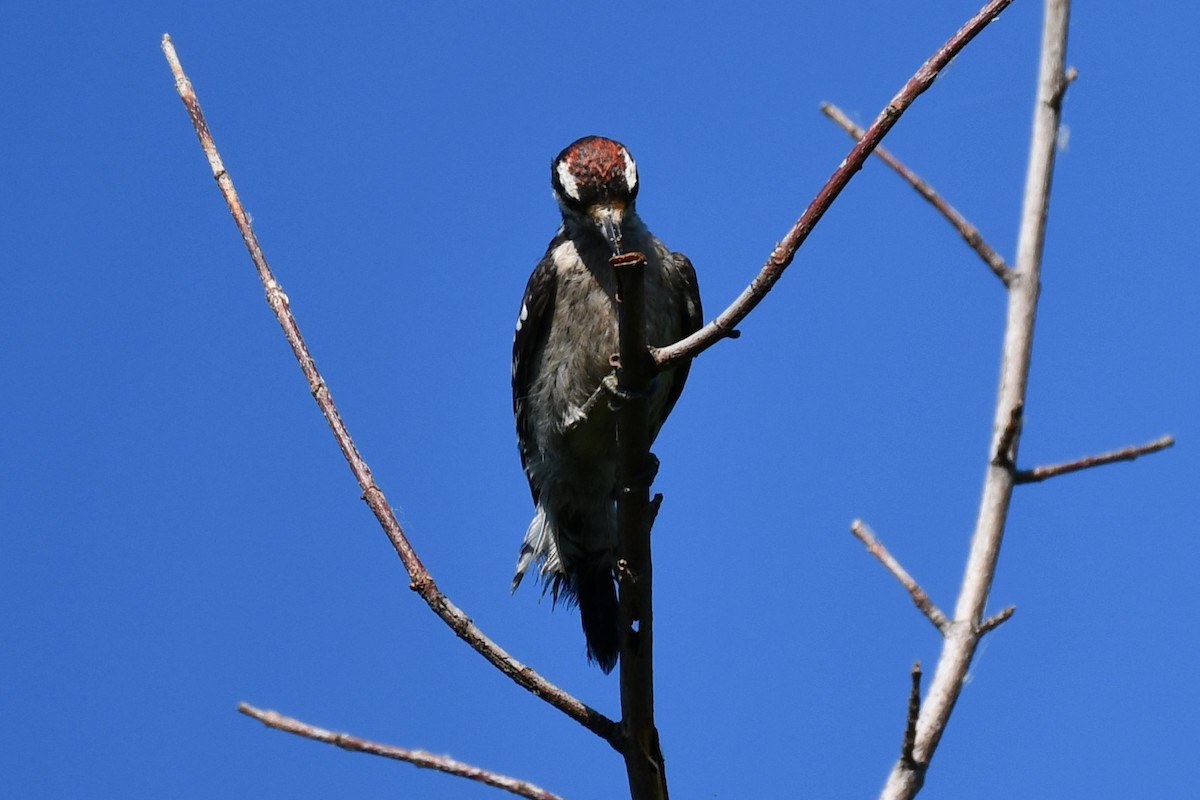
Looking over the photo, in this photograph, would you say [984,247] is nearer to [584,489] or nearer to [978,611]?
[978,611]

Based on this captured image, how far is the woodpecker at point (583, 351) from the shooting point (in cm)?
580

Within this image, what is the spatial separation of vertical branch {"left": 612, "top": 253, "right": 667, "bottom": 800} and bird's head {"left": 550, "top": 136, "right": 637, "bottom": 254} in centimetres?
183

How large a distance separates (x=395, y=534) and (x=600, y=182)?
2.56 meters

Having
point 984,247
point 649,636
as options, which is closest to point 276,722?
point 649,636

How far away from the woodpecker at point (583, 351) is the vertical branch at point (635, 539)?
5.54ft

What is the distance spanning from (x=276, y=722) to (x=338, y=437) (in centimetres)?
86

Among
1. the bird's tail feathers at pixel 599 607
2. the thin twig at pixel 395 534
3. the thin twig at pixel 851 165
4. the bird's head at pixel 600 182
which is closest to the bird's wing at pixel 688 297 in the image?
the bird's head at pixel 600 182

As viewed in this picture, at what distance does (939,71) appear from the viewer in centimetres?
292

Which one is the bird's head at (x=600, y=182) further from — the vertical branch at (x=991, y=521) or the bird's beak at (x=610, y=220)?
the vertical branch at (x=991, y=521)

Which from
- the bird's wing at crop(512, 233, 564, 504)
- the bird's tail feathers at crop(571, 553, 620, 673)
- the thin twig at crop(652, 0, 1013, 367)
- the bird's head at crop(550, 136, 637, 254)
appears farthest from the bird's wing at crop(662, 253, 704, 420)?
the thin twig at crop(652, 0, 1013, 367)

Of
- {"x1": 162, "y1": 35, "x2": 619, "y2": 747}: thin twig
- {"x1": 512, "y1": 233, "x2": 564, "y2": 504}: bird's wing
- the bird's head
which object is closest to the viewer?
{"x1": 162, "y1": 35, "x2": 619, "y2": 747}: thin twig

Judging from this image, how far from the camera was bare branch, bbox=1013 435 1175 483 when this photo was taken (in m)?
2.82

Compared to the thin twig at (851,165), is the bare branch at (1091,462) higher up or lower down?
lower down

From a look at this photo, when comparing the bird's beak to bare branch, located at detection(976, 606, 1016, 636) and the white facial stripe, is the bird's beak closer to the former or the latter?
the white facial stripe
